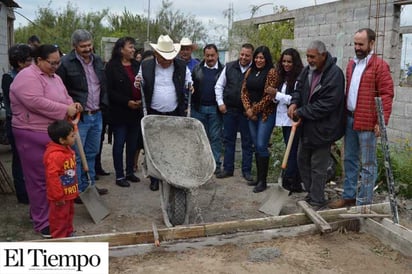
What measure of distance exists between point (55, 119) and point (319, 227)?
2433 millimetres

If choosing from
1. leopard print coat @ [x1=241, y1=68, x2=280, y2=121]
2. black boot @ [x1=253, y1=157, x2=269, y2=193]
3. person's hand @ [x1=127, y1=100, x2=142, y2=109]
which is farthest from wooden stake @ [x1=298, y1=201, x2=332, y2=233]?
person's hand @ [x1=127, y1=100, x2=142, y2=109]

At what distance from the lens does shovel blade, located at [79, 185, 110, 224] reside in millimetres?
4371

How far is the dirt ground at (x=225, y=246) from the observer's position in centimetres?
334

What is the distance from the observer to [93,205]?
4.43 metres

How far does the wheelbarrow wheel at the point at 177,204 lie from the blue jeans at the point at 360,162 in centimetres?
179

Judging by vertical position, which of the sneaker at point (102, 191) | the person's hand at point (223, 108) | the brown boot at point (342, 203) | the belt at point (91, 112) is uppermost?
the person's hand at point (223, 108)

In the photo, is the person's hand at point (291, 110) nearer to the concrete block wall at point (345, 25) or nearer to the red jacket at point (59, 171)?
the concrete block wall at point (345, 25)

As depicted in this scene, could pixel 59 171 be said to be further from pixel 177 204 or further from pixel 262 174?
pixel 262 174

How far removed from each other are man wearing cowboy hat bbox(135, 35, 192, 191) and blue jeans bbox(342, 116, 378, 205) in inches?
74.9

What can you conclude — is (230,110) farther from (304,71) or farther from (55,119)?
(55,119)

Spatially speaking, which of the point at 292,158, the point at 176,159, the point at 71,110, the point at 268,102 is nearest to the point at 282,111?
the point at 268,102

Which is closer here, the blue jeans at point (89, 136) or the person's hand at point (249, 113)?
the blue jeans at point (89, 136)

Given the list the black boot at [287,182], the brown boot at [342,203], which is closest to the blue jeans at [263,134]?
the black boot at [287,182]

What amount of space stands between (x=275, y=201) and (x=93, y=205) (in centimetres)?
188
